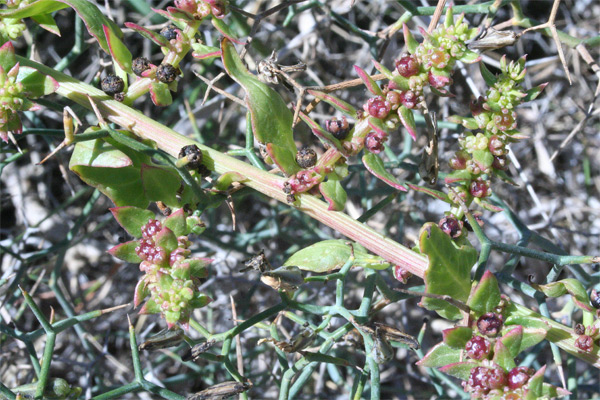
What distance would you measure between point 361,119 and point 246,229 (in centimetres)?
164

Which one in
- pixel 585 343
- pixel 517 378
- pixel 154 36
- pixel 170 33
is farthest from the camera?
pixel 170 33

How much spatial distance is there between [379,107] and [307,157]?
23 cm

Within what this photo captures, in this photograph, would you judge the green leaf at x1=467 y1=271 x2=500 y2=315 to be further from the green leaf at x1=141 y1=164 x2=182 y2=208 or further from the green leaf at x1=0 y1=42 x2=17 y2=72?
the green leaf at x1=0 y1=42 x2=17 y2=72

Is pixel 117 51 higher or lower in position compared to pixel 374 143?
higher

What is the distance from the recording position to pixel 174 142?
61.4 inches

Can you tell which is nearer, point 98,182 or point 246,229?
point 98,182

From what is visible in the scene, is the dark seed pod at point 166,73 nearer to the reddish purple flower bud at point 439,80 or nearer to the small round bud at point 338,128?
the small round bud at point 338,128

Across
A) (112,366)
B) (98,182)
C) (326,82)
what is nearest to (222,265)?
(112,366)

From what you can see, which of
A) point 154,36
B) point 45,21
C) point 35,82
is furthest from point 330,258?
A: point 45,21

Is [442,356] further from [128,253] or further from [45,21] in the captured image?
[45,21]

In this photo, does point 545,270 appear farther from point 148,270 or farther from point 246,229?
point 148,270

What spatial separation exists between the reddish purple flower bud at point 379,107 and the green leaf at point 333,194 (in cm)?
20

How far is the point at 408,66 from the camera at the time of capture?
4.43 feet

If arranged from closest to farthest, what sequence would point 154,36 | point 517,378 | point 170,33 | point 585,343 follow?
point 517,378 < point 585,343 < point 154,36 < point 170,33
